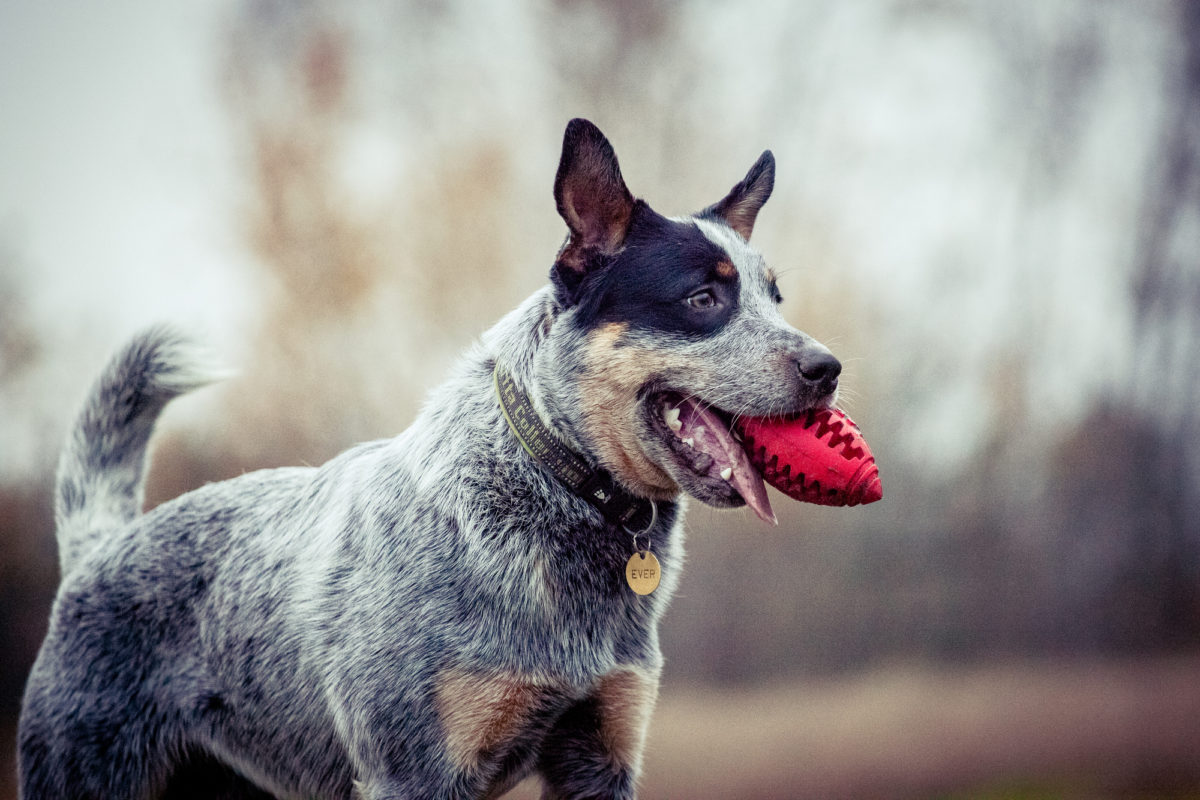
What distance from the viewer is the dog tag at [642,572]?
2633 millimetres

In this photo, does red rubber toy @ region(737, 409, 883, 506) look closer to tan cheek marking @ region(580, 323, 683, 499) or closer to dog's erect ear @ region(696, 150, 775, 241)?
tan cheek marking @ region(580, 323, 683, 499)

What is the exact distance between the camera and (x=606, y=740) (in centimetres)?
267

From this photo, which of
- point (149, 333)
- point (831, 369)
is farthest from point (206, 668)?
point (831, 369)

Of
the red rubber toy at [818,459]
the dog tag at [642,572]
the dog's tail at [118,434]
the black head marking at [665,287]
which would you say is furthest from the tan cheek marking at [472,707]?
the dog's tail at [118,434]

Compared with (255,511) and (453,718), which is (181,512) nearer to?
(255,511)

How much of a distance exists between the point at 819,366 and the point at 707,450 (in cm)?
36

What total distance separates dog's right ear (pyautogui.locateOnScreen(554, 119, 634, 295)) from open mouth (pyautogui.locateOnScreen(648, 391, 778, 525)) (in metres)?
0.42

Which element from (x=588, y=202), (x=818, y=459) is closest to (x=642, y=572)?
(x=818, y=459)

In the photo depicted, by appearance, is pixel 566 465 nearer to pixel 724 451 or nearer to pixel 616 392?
pixel 616 392

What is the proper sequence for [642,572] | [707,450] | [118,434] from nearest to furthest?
[707,450]
[642,572]
[118,434]

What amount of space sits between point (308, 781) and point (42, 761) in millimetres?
1006

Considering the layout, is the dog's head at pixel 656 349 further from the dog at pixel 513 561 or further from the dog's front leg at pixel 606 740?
the dog's front leg at pixel 606 740

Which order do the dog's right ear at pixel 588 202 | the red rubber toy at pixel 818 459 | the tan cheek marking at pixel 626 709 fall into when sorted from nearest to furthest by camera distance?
1. the red rubber toy at pixel 818 459
2. the dog's right ear at pixel 588 202
3. the tan cheek marking at pixel 626 709

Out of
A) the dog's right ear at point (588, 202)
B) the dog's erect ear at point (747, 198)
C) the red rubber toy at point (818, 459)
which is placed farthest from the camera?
the dog's erect ear at point (747, 198)
